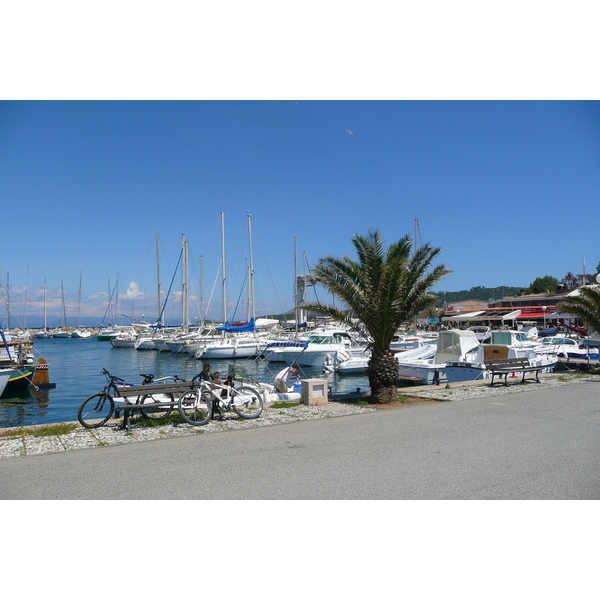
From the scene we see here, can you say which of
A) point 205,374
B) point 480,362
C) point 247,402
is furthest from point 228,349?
point 247,402

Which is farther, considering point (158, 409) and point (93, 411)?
point (158, 409)

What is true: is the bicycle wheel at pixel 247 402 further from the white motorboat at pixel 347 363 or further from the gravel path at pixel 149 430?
the white motorboat at pixel 347 363

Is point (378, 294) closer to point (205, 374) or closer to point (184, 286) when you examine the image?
point (205, 374)

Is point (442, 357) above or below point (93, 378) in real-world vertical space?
above

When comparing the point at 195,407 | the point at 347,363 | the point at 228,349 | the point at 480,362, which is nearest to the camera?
the point at 195,407

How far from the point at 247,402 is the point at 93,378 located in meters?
24.3

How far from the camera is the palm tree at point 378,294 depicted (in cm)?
1275

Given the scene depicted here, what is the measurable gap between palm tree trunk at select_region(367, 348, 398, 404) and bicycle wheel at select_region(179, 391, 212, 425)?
16.2 feet

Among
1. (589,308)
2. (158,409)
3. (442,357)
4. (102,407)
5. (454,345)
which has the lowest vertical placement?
(442,357)

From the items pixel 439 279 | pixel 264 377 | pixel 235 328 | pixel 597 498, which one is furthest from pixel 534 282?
pixel 597 498

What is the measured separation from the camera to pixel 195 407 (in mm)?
9602

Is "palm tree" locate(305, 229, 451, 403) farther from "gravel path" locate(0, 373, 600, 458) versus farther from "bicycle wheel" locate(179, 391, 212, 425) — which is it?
"bicycle wheel" locate(179, 391, 212, 425)

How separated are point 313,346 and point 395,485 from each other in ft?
91.3

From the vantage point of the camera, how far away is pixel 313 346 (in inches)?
1316
